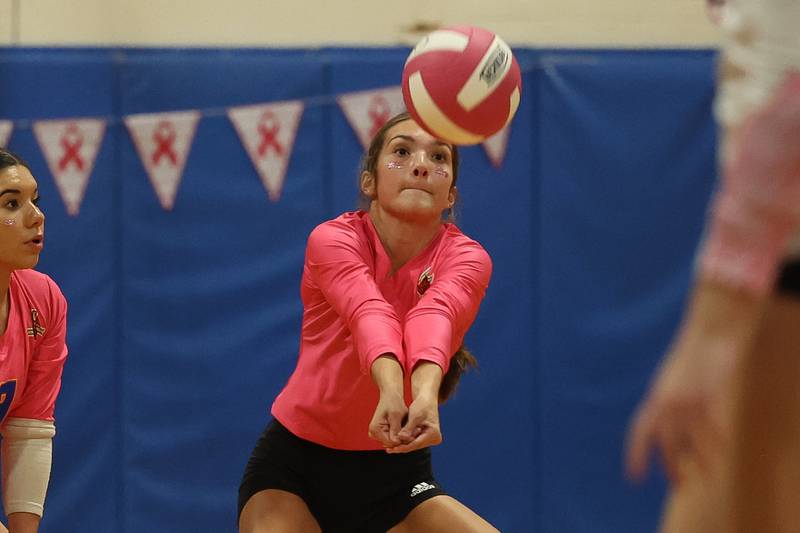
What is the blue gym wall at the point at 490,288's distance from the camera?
17.8 feet

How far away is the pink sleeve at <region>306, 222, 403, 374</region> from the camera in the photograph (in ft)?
9.39

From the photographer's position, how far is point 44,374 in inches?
140

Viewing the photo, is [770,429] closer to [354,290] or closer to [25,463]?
[354,290]

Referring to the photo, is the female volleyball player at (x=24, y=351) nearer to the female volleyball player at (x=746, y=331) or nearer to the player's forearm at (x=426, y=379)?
the player's forearm at (x=426, y=379)

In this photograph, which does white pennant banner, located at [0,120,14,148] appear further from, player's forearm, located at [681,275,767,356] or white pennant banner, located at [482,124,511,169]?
player's forearm, located at [681,275,767,356]

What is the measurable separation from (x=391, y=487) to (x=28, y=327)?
1.18m

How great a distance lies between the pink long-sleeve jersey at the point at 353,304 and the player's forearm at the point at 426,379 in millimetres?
107

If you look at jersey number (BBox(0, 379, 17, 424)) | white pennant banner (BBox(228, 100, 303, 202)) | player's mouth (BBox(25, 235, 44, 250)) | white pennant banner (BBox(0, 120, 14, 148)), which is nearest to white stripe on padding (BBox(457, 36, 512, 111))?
player's mouth (BBox(25, 235, 44, 250))

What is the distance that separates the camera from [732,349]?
154cm

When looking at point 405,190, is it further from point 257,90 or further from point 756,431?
point 257,90

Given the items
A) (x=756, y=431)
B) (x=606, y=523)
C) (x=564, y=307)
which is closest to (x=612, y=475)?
(x=606, y=523)

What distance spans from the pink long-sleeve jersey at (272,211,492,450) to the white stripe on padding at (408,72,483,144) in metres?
0.27

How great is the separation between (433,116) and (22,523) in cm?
166

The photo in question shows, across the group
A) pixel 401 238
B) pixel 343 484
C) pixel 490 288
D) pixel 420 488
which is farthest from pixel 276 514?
pixel 490 288
